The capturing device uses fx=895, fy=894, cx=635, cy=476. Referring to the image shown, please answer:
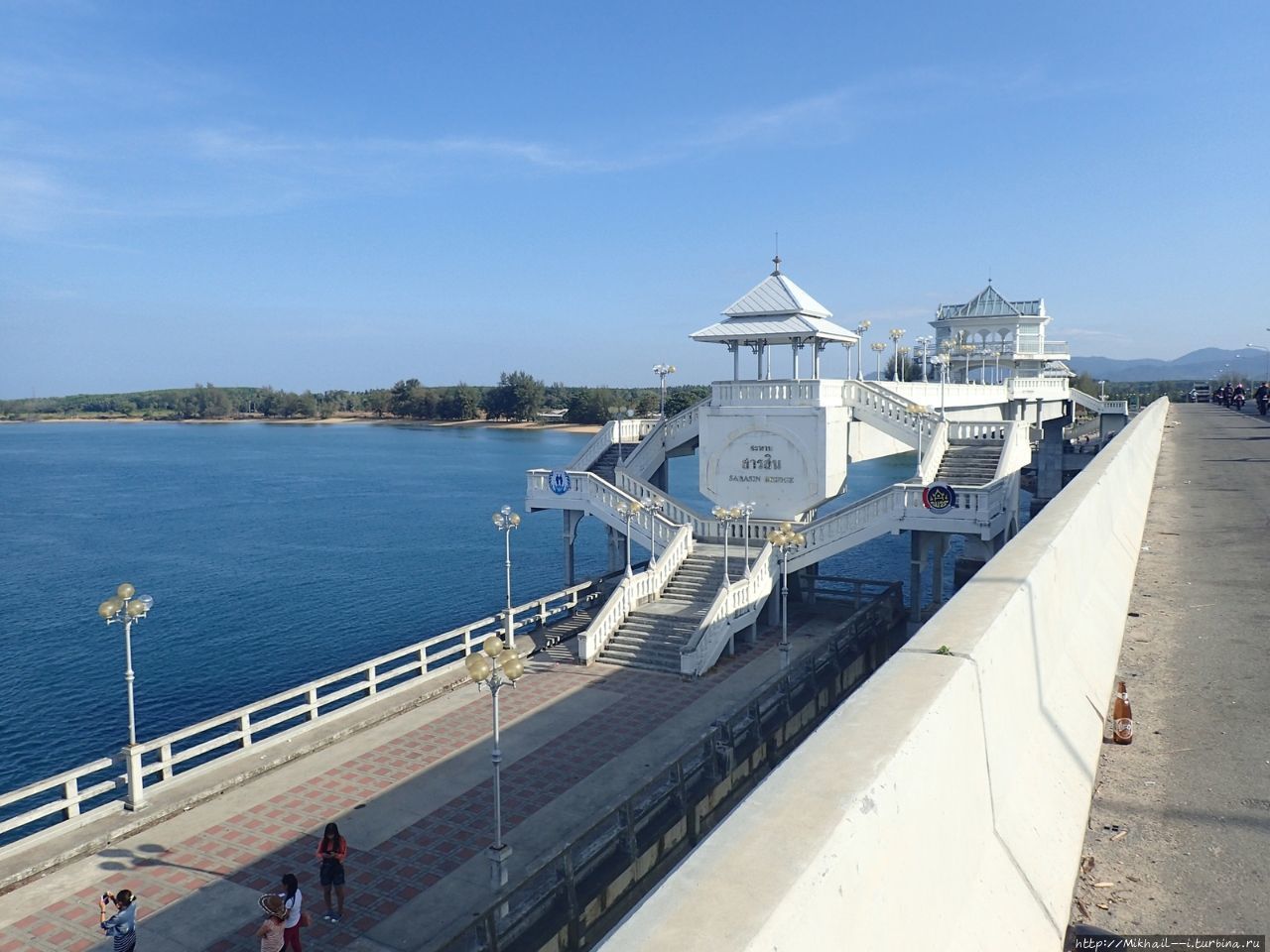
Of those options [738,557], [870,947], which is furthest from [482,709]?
[870,947]

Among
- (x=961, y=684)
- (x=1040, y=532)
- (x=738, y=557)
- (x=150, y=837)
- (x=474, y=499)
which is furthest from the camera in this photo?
(x=474, y=499)

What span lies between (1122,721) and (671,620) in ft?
65.1

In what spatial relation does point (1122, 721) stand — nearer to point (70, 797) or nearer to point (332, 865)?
point (332, 865)

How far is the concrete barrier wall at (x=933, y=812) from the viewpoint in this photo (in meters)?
2.87

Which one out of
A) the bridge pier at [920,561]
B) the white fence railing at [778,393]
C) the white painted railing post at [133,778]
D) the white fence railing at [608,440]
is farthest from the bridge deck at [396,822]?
the white fence railing at [608,440]

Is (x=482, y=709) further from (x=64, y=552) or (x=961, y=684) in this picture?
(x=64, y=552)

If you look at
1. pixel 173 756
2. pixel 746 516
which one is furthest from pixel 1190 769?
pixel 746 516

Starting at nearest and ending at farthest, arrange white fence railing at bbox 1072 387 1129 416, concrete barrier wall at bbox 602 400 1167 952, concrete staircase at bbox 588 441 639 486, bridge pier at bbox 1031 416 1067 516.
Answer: concrete barrier wall at bbox 602 400 1167 952, concrete staircase at bbox 588 441 639 486, bridge pier at bbox 1031 416 1067 516, white fence railing at bbox 1072 387 1129 416

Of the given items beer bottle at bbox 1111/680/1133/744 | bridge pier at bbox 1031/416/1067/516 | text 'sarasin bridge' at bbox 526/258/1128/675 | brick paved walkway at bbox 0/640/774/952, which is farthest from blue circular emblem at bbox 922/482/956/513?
bridge pier at bbox 1031/416/1067/516

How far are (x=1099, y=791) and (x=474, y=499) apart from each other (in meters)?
78.1

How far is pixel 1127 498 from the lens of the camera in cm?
1523

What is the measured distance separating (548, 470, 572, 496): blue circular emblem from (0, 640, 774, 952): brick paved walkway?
441 inches

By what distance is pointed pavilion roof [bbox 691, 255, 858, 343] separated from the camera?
100 feet

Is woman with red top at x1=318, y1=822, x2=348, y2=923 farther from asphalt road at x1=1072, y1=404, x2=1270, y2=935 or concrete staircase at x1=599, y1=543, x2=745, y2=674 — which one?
concrete staircase at x1=599, y1=543, x2=745, y2=674
